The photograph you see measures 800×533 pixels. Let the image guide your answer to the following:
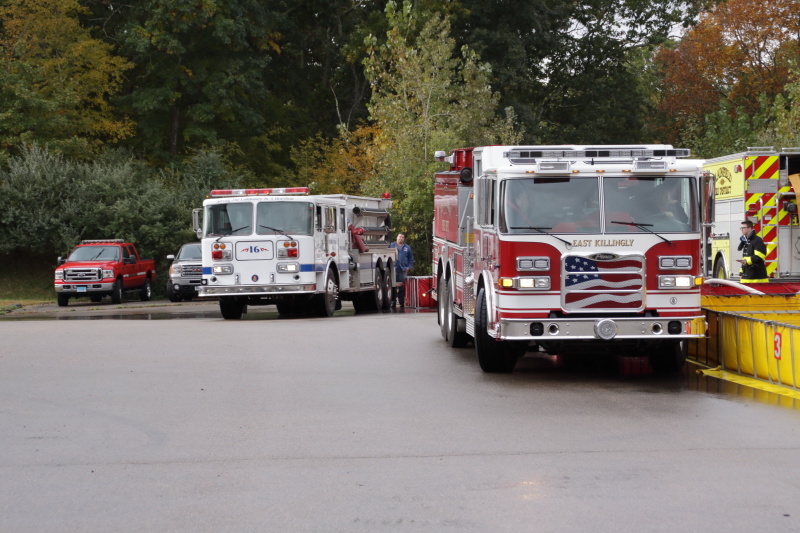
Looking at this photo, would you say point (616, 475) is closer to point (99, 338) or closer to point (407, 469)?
point (407, 469)

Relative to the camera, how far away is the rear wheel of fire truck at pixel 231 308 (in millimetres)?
26375

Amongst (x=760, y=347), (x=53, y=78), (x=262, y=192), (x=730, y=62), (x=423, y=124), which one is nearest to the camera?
(x=760, y=347)

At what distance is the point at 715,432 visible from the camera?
32.8ft

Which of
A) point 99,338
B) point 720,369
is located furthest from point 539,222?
point 99,338

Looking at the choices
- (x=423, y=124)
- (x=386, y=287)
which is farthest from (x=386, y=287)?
(x=423, y=124)

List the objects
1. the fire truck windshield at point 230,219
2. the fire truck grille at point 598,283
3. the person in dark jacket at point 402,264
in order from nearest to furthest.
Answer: the fire truck grille at point 598,283 < the fire truck windshield at point 230,219 < the person in dark jacket at point 402,264

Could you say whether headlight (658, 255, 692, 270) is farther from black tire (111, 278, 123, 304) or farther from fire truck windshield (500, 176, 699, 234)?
black tire (111, 278, 123, 304)

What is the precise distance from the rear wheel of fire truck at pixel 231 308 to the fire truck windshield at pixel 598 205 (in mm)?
13647

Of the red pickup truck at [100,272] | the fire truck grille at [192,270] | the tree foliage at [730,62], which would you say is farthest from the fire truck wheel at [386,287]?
the tree foliage at [730,62]

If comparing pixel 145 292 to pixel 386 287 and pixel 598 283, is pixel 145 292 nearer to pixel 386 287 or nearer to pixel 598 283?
pixel 386 287

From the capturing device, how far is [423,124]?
39.7 m

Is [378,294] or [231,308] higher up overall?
[378,294]

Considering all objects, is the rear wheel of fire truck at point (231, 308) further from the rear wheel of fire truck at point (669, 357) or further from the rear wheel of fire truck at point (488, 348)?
the rear wheel of fire truck at point (669, 357)

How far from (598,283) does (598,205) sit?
3.14 ft
